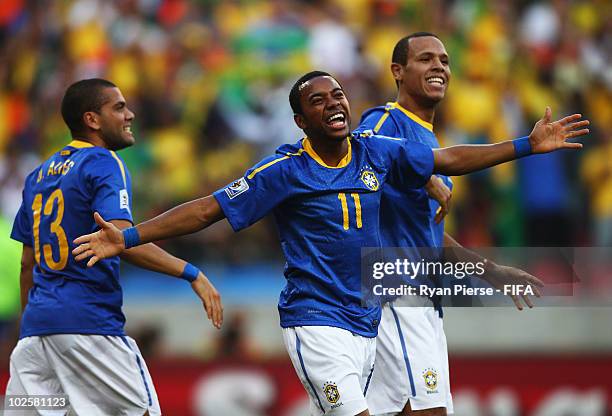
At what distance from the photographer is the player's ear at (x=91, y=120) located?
697 centimetres

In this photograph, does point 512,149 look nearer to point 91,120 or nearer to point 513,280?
point 513,280

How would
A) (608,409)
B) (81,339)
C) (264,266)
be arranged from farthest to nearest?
(264,266) → (608,409) → (81,339)

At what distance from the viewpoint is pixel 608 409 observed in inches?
425

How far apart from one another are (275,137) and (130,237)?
255 inches

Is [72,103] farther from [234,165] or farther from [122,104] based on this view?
[234,165]

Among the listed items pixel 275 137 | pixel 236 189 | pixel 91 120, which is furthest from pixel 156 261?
pixel 275 137

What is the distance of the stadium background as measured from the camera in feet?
35.9

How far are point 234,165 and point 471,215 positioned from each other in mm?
2631

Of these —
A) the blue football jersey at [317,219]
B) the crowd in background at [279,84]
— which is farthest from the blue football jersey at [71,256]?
the crowd in background at [279,84]

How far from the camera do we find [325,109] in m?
6.17

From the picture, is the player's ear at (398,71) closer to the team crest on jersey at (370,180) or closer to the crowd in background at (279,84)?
the team crest on jersey at (370,180)

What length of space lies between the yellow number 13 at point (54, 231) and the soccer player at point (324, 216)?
0.87m

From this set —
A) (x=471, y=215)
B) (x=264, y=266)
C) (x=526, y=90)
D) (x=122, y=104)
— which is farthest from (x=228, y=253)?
(x=122, y=104)

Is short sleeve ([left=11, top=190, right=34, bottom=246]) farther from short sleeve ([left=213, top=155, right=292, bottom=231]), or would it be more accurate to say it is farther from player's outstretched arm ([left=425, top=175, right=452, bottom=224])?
player's outstretched arm ([left=425, top=175, right=452, bottom=224])
